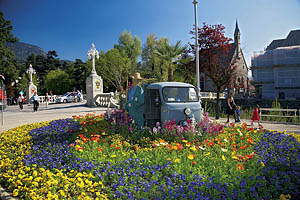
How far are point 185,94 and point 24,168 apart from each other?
4.78m

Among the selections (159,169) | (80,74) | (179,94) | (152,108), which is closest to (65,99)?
(80,74)

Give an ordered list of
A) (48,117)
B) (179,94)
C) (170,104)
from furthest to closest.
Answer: (48,117), (179,94), (170,104)

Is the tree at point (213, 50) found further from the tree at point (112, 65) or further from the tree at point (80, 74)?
the tree at point (80, 74)

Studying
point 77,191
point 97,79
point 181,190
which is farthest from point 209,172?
point 97,79

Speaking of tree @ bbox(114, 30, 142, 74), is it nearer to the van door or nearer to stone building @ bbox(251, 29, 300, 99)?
stone building @ bbox(251, 29, 300, 99)

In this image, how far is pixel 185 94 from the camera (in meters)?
6.94

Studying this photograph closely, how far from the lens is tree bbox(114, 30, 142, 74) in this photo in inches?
1972

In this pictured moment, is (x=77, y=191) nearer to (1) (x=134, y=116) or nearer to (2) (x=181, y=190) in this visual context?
(2) (x=181, y=190)

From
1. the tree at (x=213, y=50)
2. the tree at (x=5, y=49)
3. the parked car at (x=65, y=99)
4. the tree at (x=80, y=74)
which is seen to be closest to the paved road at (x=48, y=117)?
A: the tree at (x=213, y=50)

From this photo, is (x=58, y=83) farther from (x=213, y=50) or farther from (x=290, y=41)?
(x=290, y=41)

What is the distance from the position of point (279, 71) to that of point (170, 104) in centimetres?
2819

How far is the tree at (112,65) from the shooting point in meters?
45.7

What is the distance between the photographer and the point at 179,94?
22.5 feet

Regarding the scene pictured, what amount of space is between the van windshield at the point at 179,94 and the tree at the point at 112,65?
38.8 meters
